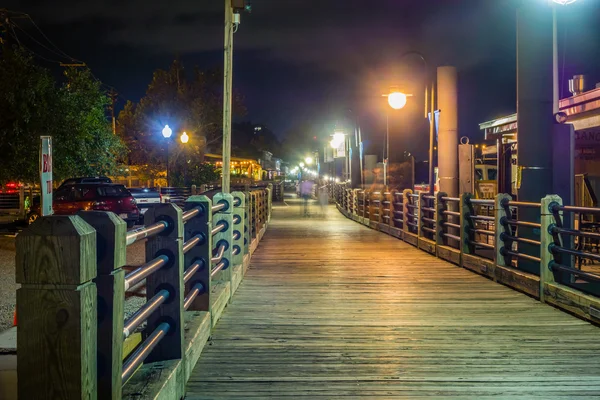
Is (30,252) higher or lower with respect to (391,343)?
higher

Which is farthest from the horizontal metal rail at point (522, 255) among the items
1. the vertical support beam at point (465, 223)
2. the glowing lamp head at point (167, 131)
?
the glowing lamp head at point (167, 131)

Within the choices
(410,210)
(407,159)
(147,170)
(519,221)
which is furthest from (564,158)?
(147,170)

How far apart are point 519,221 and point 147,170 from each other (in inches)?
1943

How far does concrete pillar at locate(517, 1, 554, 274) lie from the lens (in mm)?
9086

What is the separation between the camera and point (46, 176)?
7.34 metres

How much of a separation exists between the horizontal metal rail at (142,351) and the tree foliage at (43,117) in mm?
20861

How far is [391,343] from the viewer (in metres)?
5.93

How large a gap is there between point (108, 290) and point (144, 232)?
912mm

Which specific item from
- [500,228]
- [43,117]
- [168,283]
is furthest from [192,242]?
[43,117]

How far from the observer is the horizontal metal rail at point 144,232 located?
332cm

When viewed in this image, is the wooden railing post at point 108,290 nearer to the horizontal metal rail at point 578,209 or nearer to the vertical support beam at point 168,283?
the vertical support beam at point 168,283

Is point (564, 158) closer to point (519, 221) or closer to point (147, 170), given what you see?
point (519, 221)

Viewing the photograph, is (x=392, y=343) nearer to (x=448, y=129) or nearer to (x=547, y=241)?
(x=547, y=241)

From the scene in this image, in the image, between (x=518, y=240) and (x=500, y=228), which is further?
→ (x=500, y=228)
